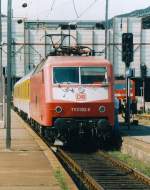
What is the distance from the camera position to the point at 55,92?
2145 centimetres

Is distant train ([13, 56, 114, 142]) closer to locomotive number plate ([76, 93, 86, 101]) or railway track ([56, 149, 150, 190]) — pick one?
locomotive number plate ([76, 93, 86, 101])

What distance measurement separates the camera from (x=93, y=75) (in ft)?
72.1

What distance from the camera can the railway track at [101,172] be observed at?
13.9 m

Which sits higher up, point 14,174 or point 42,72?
point 42,72

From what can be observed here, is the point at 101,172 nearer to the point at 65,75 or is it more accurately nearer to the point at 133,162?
the point at 133,162

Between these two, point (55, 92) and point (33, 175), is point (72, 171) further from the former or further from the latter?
point (55, 92)

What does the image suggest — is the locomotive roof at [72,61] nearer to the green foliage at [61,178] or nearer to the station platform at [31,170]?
the station platform at [31,170]

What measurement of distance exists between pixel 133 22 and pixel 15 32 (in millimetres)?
12680

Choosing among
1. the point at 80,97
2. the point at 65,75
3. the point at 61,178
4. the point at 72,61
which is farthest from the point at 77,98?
the point at 61,178

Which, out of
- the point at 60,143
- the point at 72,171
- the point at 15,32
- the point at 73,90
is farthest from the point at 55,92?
the point at 15,32

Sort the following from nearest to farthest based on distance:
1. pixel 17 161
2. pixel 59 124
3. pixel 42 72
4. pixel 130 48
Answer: pixel 17 161 < pixel 59 124 < pixel 42 72 < pixel 130 48

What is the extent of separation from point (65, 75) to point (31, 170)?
7887 mm

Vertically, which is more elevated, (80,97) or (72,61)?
(72,61)

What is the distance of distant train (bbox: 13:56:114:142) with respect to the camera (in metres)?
21.3
